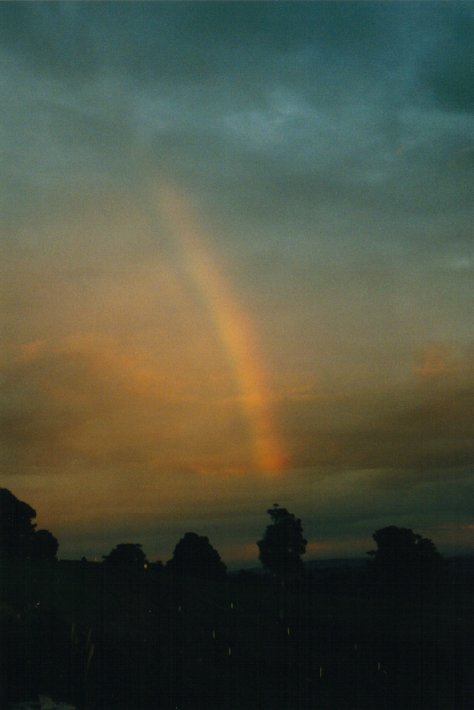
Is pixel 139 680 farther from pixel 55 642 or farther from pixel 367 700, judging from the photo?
pixel 367 700

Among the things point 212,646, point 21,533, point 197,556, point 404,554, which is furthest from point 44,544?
point 404,554

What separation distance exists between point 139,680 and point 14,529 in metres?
29.0

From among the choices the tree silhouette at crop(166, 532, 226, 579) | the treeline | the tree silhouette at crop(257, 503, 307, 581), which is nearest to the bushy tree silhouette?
the treeline

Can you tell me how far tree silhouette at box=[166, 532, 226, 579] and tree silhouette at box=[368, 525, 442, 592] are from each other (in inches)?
651

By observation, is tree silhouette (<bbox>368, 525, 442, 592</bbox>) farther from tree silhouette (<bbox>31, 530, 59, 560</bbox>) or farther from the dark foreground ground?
the dark foreground ground

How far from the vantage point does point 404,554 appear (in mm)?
74000

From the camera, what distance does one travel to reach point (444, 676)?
29.9 metres

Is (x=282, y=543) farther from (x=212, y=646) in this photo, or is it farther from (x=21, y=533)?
(x=212, y=646)

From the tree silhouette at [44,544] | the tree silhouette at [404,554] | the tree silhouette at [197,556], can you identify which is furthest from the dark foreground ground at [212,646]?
the tree silhouette at [404,554]

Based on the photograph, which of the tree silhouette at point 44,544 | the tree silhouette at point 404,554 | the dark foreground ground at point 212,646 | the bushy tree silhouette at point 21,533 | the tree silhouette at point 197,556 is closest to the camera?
the dark foreground ground at point 212,646

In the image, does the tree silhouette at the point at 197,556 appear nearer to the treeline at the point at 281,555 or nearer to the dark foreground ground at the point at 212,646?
the treeline at the point at 281,555

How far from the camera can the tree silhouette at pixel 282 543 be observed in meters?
79.3

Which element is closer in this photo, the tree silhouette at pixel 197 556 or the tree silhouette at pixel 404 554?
the tree silhouette at pixel 197 556

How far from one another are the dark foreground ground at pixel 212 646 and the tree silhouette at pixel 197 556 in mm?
21120
